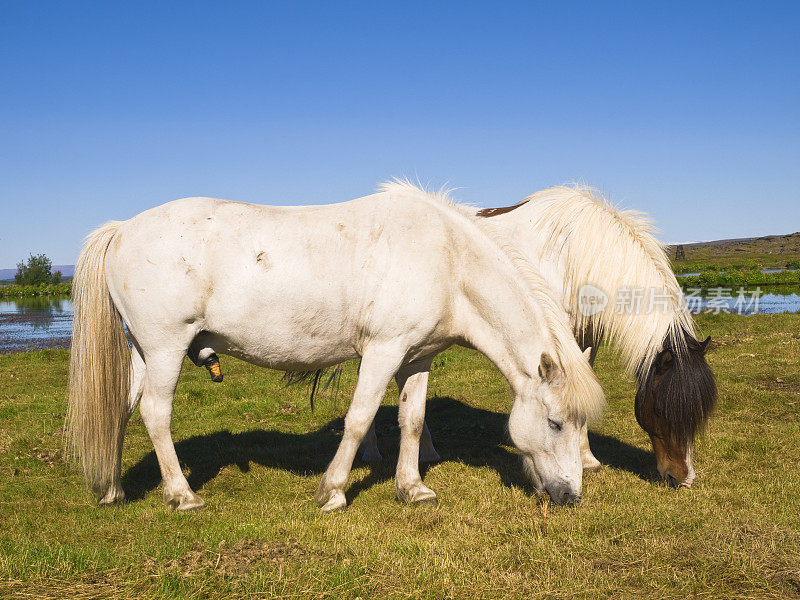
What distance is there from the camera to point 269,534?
12.5 ft

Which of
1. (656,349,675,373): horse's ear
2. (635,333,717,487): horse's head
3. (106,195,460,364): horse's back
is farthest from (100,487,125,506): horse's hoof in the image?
(656,349,675,373): horse's ear

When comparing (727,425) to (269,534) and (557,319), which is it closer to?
(557,319)

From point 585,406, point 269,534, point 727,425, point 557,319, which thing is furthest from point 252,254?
point 727,425

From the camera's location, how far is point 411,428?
4.93 m

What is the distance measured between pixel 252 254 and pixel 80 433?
2046 mm

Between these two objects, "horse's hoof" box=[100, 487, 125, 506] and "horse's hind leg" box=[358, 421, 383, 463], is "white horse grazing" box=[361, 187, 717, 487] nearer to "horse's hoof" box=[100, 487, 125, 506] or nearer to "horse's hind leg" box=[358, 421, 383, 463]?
"horse's hind leg" box=[358, 421, 383, 463]

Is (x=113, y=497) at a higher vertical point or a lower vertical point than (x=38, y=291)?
higher

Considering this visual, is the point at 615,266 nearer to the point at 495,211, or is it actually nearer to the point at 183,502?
the point at 495,211

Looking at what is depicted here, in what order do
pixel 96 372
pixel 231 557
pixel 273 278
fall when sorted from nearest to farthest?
pixel 231 557 → pixel 273 278 → pixel 96 372

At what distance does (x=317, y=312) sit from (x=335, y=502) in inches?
60.7

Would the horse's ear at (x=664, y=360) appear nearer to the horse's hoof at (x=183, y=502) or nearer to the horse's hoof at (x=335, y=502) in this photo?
the horse's hoof at (x=335, y=502)

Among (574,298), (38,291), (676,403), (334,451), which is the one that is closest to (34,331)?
(334,451)

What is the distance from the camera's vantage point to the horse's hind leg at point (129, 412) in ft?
15.4

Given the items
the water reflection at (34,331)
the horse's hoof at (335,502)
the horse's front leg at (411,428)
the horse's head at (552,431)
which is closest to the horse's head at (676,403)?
the horse's head at (552,431)
